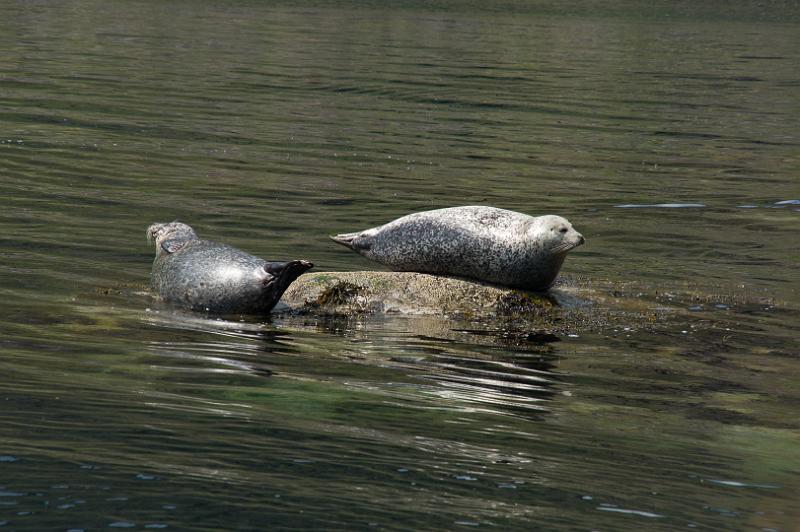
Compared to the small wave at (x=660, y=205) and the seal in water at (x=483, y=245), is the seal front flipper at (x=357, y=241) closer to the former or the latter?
the seal in water at (x=483, y=245)

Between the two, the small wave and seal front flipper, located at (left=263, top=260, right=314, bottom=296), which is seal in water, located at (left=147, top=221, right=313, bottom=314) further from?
the small wave

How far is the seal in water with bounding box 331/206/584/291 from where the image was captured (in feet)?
30.3

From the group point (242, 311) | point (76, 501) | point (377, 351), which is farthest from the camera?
point (242, 311)

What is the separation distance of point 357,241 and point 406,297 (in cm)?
92

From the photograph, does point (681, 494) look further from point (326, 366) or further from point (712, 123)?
point (712, 123)

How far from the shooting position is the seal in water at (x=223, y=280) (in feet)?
29.3

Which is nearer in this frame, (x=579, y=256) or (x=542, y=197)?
(x=579, y=256)

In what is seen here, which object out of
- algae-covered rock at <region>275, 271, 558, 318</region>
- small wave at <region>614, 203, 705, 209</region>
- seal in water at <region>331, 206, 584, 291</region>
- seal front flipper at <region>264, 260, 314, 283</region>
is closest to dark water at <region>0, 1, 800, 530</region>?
small wave at <region>614, 203, 705, 209</region>

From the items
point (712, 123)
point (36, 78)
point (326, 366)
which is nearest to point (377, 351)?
point (326, 366)

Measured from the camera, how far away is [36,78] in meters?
24.4

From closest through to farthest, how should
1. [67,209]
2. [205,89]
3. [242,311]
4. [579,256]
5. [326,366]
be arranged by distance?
[326,366], [242,311], [579,256], [67,209], [205,89]

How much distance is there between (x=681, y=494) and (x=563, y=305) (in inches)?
167

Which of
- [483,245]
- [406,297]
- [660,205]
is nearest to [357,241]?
[406,297]

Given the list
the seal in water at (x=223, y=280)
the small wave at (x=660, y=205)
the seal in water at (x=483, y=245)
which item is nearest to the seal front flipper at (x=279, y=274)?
the seal in water at (x=223, y=280)
